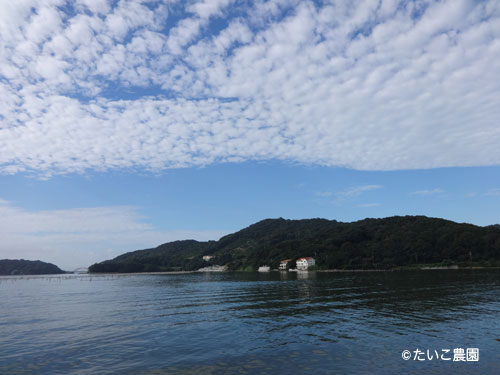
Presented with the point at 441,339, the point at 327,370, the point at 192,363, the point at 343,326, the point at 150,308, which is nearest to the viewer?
the point at 327,370

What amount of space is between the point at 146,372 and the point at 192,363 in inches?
125

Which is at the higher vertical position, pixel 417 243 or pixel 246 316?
pixel 417 243

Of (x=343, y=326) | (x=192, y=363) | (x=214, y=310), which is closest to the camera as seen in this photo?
(x=192, y=363)

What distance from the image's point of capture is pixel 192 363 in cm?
2278

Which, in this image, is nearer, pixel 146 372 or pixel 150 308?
pixel 146 372

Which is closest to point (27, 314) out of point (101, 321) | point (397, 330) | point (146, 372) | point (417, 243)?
point (101, 321)

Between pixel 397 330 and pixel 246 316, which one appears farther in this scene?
pixel 246 316

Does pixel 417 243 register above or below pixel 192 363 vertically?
above

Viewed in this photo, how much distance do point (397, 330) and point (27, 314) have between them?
53167 mm

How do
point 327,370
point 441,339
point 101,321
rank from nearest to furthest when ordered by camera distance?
point 327,370 → point 441,339 → point 101,321

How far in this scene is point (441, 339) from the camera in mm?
27031

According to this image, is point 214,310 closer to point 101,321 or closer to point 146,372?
point 101,321

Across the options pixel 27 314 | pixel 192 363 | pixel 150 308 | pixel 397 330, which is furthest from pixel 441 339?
pixel 27 314

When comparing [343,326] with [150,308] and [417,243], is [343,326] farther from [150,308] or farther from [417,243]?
[417,243]
